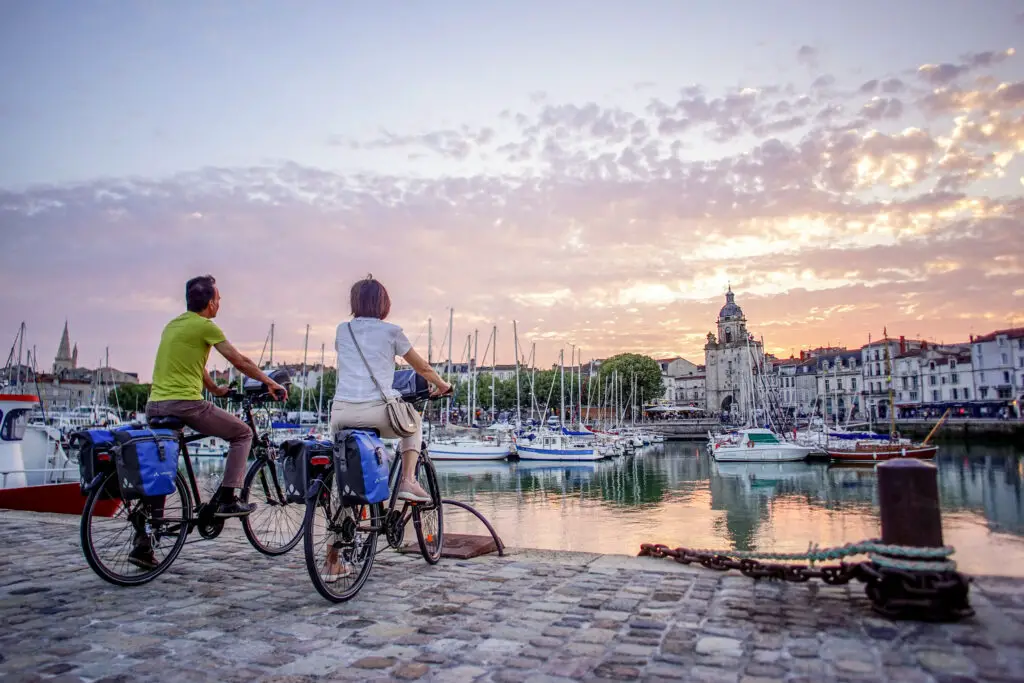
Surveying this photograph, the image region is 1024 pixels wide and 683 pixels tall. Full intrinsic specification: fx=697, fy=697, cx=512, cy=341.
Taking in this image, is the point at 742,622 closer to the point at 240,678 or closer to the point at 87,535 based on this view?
the point at 240,678

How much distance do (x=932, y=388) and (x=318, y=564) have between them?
4398 inches

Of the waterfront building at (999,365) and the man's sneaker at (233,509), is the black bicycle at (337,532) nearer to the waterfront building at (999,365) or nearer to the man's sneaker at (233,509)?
the man's sneaker at (233,509)

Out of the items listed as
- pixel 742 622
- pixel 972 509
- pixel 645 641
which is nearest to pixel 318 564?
pixel 645 641

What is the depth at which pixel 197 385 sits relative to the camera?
566 cm

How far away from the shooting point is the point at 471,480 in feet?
129

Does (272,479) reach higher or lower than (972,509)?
higher

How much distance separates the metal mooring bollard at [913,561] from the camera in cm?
398

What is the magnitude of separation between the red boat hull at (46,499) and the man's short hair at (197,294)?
695cm

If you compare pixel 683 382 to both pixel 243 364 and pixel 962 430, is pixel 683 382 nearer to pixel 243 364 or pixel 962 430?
pixel 962 430

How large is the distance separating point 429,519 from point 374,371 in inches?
61.9

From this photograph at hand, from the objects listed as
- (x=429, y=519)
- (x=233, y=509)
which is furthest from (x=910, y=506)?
(x=233, y=509)

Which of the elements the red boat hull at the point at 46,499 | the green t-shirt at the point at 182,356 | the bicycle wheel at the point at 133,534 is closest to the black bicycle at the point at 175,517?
the bicycle wheel at the point at 133,534

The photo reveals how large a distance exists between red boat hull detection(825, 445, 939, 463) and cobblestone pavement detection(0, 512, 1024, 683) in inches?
1819

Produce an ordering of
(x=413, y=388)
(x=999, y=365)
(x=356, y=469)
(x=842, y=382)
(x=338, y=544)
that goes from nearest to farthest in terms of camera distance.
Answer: (x=356, y=469) → (x=338, y=544) → (x=413, y=388) → (x=999, y=365) → (x=842, y=382)
